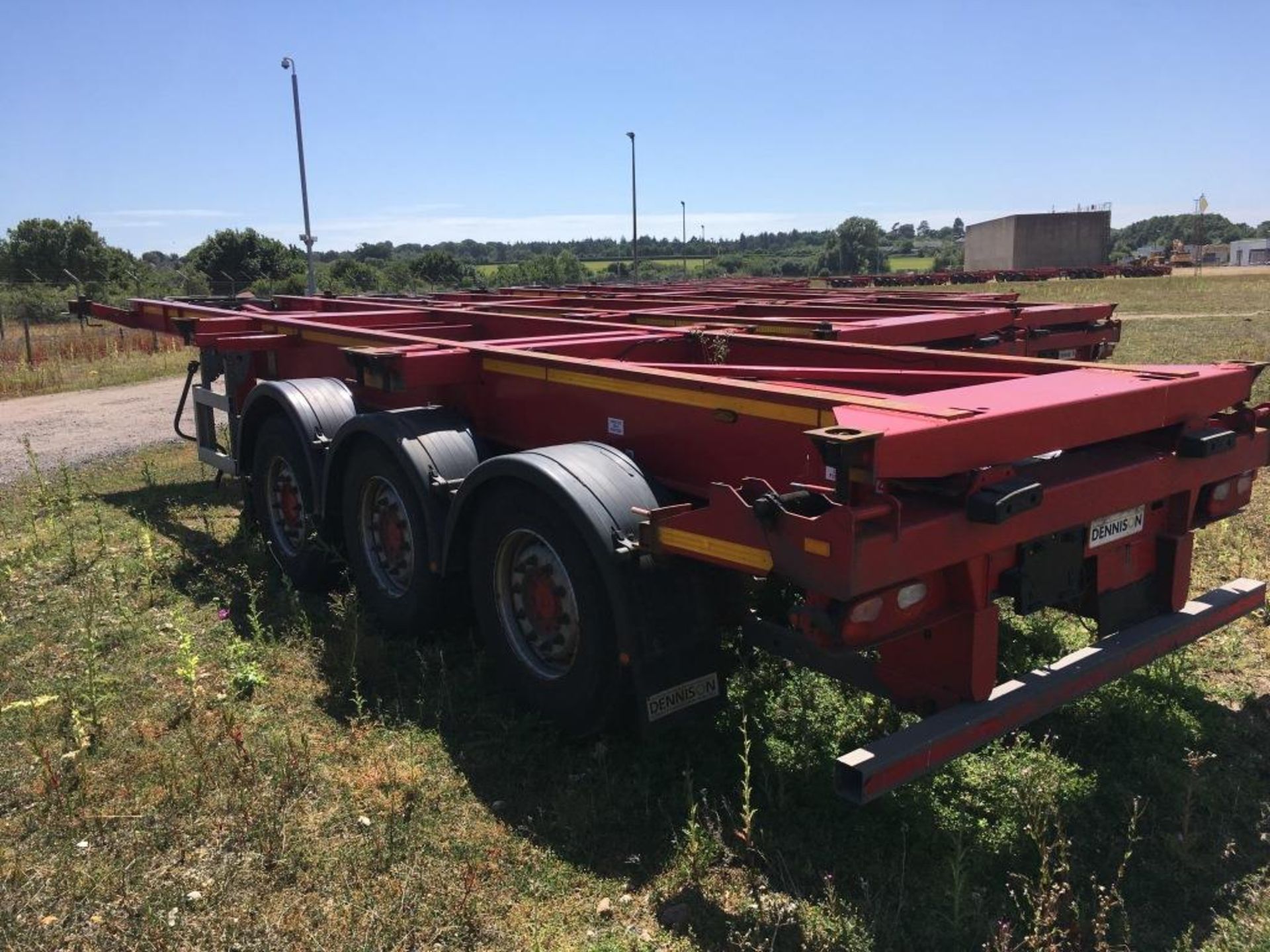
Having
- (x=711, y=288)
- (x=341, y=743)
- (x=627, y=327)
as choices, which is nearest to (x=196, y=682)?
(x=341, y=743)

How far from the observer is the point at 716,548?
2.95 m

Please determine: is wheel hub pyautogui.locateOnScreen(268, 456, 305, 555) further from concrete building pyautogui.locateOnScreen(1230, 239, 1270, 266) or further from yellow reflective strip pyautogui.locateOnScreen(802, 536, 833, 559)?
concrete building pyautogui.locateOnScreen(1230, 239, 1270, 266)

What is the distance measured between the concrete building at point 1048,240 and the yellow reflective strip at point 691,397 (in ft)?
225

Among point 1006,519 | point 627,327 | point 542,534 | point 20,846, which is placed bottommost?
point 20,846

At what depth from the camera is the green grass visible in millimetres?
84988

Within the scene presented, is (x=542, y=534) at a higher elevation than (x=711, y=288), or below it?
below

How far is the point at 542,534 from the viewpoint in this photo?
364 centimetres

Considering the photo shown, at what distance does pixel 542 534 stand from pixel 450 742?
38.5 inches

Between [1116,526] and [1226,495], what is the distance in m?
0.72

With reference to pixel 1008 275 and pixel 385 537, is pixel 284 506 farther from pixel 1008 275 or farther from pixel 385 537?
pixel 1008 275

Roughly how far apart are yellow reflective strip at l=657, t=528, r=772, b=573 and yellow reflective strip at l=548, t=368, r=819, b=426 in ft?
1.49

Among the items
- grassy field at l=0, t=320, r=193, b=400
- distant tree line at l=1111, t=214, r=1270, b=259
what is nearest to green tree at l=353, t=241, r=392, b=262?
grassy field at l=0, t=320, r=193, b=400

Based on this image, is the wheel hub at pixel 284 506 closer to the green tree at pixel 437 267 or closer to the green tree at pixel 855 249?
the green tree at pixel 437 267

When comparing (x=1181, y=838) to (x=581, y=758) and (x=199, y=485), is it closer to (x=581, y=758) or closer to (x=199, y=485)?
(x=581, y=758)
